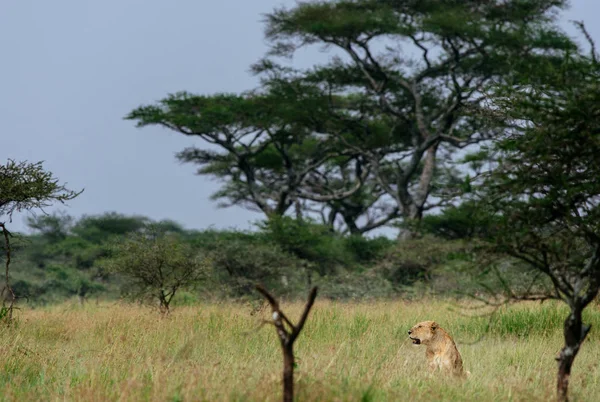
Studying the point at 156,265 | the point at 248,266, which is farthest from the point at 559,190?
the point at 248,266

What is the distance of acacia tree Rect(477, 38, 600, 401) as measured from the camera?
6.16 meters

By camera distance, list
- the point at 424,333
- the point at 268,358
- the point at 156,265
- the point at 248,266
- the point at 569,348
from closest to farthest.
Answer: the point at 569,348
the point at 424,333
the point at 268,358
the point at 156,265
the point at 248,266

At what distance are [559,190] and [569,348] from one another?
1258mm

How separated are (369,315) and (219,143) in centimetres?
2214

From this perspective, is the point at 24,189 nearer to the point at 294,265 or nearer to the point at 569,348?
the point at 569,348

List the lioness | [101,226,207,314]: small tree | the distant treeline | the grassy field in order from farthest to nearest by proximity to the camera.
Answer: the distant treeline, [101,226,207,314]: small tree, the lioness, the grassy field

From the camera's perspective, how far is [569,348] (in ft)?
20.3

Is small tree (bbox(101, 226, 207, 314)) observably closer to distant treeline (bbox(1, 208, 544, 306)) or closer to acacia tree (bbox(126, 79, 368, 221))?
distant treeline (bbox(1, 208, 544, 306))

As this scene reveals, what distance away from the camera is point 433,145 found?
105ft

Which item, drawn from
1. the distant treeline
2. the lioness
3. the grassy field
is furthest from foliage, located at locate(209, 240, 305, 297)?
the lioness

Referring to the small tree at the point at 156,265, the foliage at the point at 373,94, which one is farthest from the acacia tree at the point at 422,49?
the small tree at the point at 156,265

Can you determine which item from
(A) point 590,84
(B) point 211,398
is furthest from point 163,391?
(A) point 590,84

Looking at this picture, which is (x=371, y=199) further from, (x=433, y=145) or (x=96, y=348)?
(x=96, y=348)

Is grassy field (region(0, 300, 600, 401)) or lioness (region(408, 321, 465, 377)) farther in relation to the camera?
lioness (region(408, 321, 465, 377))
